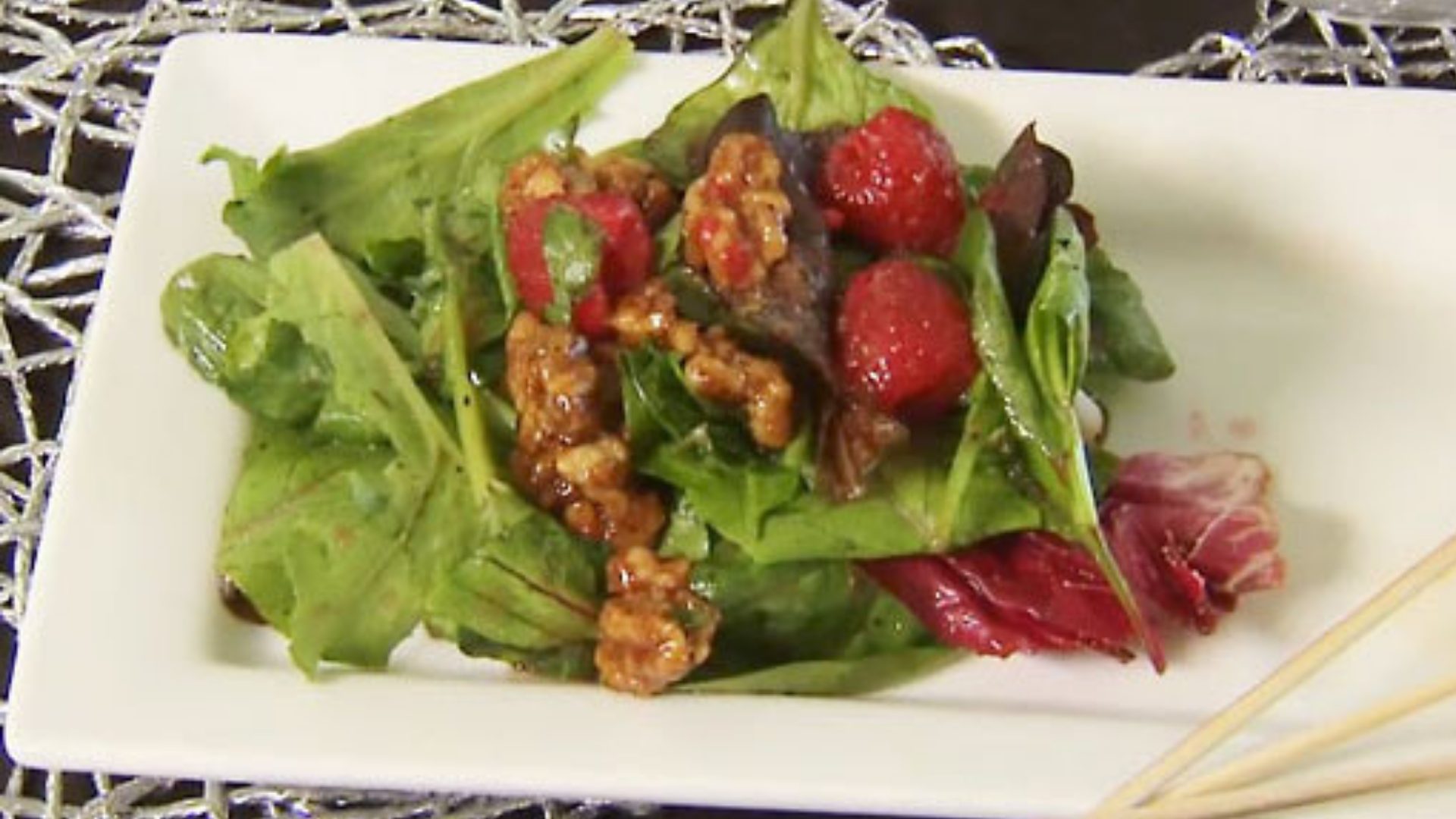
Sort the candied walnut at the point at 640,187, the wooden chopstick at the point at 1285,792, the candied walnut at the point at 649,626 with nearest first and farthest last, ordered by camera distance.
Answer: the wooden chopstick at the point at 1285,792 → the candied walnut at the point at 649,626 → the candied walnut at the point at 640,187

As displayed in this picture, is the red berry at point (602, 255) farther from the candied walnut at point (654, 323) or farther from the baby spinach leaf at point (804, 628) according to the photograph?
the baby spinach leaf at point (804, 628)

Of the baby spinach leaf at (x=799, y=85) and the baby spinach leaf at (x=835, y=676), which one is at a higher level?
the baby spinach leaf at (x=799, y=85)

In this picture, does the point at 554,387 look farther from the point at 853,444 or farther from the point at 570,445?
the point at 853,444

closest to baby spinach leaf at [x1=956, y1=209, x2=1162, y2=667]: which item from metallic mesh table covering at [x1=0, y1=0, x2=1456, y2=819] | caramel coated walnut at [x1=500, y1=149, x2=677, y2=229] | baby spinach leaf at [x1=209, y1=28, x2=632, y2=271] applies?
caramel coated walnut at [x1=500, y1=149, x2=677, y2=229]

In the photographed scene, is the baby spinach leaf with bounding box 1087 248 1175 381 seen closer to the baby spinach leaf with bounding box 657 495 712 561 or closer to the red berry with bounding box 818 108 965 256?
the red berry with bounding box 818 108 965 256

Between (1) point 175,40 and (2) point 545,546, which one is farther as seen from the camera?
(1) point 175,40

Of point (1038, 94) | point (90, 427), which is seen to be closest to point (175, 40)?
point (90, 427)

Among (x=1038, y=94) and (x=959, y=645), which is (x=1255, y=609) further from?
(x=1038, y=94)

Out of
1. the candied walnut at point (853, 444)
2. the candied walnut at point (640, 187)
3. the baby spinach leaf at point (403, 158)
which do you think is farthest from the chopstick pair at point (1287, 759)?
the baby spinach leaf at point (403, 158)
